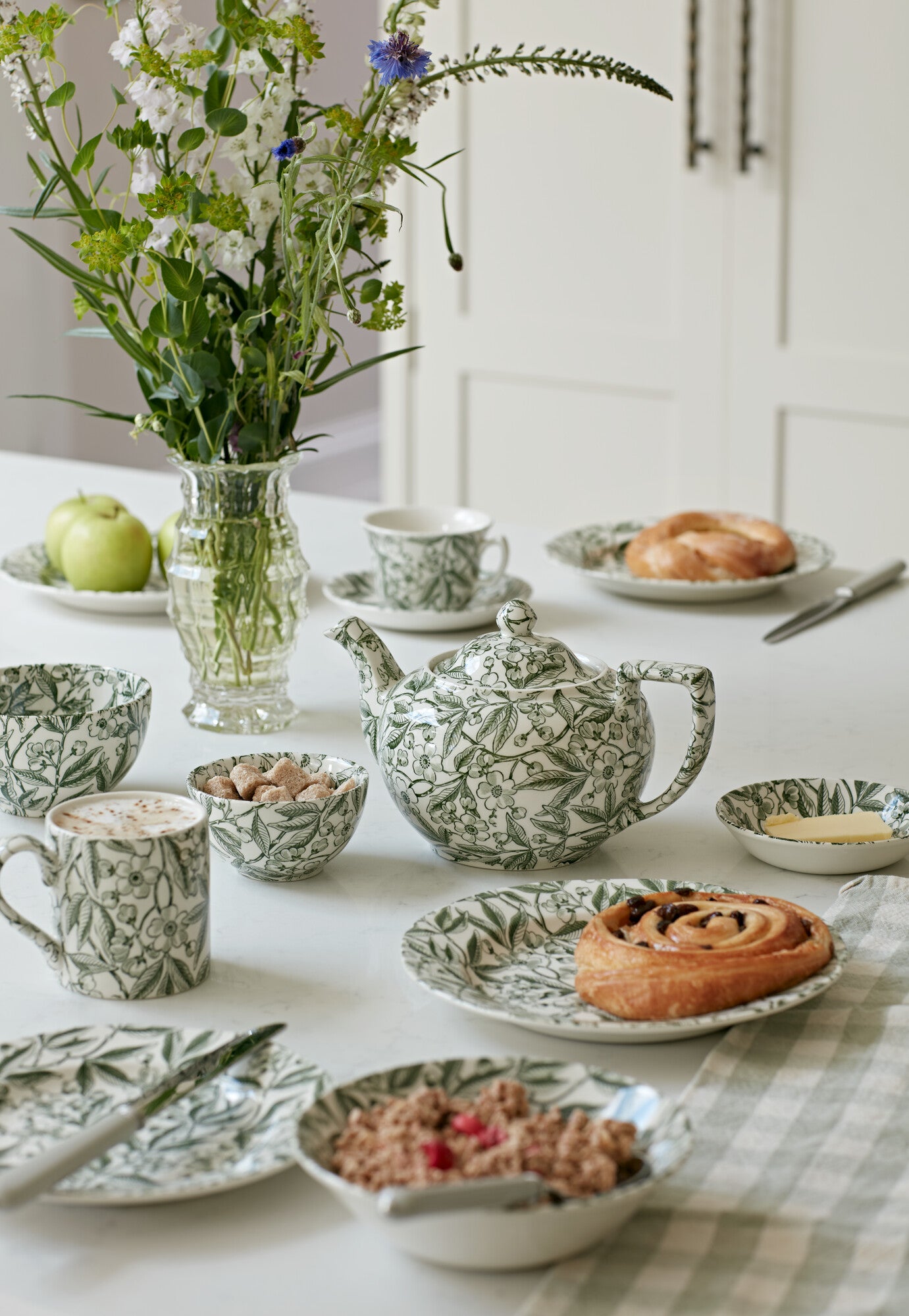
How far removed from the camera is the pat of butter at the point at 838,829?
3.47 ft

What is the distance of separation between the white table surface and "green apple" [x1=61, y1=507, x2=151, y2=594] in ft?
0.14

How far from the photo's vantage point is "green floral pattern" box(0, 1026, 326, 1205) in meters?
0.70

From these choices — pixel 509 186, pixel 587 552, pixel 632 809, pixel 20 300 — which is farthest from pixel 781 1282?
pixel 20 300

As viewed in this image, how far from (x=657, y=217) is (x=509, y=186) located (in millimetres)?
375

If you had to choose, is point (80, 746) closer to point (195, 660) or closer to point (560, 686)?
point (195, 660)

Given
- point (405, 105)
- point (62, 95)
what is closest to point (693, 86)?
point (405, 105)

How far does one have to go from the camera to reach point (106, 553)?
167 centimetres

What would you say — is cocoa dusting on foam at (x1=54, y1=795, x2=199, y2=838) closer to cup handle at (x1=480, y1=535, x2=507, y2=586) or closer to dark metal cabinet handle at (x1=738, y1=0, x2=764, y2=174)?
cup handle at (x1=480, y1=535, x2=507, y2=586)

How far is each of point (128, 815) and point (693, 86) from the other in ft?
8.83

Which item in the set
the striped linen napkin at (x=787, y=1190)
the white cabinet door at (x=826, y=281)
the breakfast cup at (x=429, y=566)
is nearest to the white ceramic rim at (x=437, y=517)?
the breakfast cup at (x=429, y=566)

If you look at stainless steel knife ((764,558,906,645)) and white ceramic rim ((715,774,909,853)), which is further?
stainless steel knife ((764,558,906,645))

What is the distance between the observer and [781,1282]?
0.64 m

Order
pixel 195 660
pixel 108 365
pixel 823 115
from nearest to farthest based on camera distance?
pixel 195 660
pixel 823 115
pixel 108 365

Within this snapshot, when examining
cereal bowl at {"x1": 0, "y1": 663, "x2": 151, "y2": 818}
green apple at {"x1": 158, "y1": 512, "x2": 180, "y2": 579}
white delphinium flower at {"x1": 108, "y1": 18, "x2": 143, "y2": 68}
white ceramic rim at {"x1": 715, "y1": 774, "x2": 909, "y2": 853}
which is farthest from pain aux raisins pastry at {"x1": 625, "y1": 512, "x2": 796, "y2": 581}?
white delphinium flower at {"x1": 108, "y1": 18, "x2": 143, "y2": 68}
